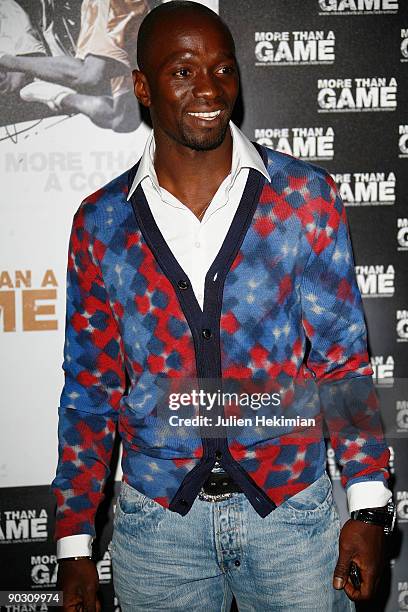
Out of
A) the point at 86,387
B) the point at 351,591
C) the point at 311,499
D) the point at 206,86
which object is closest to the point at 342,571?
the point at 351,591

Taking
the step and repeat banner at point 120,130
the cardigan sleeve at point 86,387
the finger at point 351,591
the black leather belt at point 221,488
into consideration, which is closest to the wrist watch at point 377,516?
the finger at point 351,591

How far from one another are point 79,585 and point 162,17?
121 centimetres

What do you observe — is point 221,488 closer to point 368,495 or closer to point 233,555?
point 233,555

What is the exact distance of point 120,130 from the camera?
7.52ft

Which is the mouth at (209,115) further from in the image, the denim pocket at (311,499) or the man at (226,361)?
the denim pocket at (311,499)

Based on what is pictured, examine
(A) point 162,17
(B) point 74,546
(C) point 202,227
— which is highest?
(A) point 162,17

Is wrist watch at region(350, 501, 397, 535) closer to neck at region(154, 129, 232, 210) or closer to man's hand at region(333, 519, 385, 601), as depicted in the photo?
man's hand at region(333, 519, 385, 601)

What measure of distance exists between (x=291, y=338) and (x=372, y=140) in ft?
3.37

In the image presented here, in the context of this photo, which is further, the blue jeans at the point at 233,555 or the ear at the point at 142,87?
the ear at the point at 142,87

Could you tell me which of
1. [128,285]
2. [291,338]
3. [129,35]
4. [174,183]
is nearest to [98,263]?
[128,285]

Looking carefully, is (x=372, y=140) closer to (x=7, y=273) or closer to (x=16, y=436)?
(x=7, y=273)

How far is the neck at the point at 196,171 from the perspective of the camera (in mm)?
1587

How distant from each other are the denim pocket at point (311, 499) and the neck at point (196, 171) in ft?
2.08

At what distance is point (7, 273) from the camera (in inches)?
91.8
